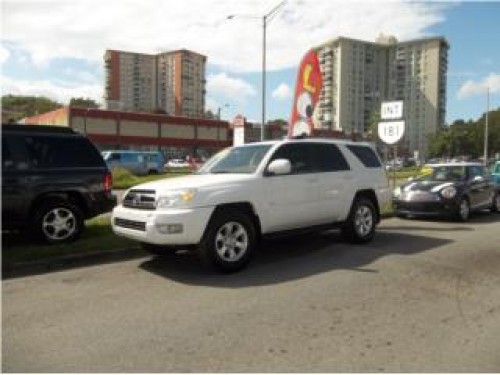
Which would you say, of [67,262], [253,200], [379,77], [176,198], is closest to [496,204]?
[253,200]

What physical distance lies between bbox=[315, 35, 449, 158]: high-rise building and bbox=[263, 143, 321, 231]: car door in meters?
60.8

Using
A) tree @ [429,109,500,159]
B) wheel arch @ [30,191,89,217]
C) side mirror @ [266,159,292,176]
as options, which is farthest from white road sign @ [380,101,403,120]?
tree @ [429,109,500,159]

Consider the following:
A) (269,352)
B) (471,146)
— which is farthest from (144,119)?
(269,352)

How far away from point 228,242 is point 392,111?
1154cm

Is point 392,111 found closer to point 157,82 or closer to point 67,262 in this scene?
point 67,262

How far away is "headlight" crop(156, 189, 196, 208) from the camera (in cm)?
768

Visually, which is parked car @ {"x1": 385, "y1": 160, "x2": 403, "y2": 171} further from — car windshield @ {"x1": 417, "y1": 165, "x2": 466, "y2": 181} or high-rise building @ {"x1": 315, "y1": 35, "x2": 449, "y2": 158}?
high-rise building @ {"x1": 315, "y1": 35, "x2": 449, "y2": 158}

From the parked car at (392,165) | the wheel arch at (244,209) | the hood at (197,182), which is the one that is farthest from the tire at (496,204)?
the hood at (197,182)

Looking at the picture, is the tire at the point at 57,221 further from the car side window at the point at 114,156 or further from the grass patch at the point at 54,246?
the car side window at the point at 114,156

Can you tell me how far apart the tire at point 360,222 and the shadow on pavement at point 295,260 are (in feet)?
0.55

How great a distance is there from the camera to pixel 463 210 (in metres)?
14.3

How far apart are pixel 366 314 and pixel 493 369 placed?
63.3 inches

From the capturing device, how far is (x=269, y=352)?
197 inches

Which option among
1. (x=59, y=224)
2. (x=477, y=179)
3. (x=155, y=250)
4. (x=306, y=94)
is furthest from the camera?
(x=306, y=94)
